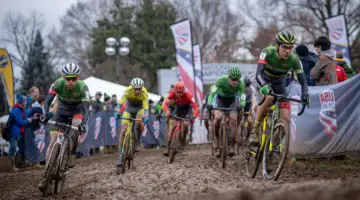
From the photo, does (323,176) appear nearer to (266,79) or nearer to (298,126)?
(266,79)

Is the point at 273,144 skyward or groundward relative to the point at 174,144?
skyward

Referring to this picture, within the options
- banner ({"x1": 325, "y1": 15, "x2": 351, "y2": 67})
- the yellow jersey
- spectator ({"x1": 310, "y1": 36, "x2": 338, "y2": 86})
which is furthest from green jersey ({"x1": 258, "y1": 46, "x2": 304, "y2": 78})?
banner ({"x1": 325, "y1": 15, "x2": 351, "y2": 67})

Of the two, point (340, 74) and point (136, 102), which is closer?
point (340, 74)

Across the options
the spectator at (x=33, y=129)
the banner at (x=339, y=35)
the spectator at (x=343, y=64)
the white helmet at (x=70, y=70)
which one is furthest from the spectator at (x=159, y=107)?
the white helmet at (x=70, y=70)

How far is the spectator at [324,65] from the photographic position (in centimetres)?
1065

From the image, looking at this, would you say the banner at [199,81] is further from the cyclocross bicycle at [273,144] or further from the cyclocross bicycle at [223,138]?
the cyclocross bicycle at [273,144]

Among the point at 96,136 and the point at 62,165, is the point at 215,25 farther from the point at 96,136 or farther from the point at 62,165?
the point at 62,165

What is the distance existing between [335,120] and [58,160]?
17.9 ft

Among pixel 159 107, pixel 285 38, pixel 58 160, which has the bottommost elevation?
pixel 58 160

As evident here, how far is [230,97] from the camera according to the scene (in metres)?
12.5

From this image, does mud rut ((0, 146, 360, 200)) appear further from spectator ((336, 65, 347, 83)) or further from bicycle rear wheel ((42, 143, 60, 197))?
spectator ((336, 65, 347, 83))

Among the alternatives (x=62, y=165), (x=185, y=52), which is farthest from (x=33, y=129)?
(x=185, y=52)

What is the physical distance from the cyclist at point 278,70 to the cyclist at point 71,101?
290 centimetres

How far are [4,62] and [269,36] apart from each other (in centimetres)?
4416
